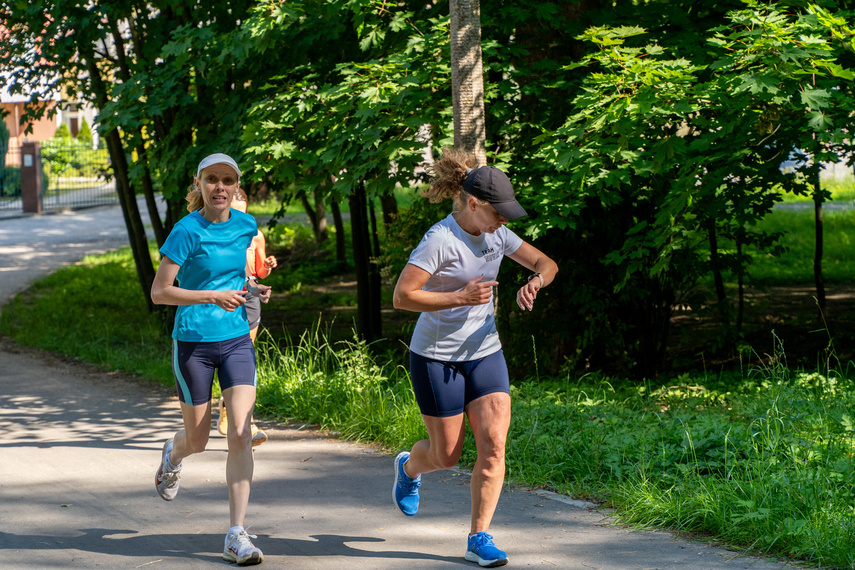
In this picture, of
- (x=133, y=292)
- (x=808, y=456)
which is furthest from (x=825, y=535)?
(x=133, y=292)

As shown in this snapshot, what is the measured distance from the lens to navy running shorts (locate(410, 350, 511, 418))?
405 centimetres

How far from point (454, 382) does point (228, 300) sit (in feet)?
3.61

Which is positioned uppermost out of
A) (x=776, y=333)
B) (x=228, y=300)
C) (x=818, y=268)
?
(x=228, y=300)

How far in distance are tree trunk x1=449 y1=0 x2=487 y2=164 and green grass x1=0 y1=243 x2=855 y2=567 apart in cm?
206

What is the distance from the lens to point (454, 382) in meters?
4.05

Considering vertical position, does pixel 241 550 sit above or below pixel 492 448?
below

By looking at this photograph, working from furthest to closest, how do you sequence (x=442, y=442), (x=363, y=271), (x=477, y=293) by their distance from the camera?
(x=363, y=271)
(x=442, y=442)
(x=477, y=293)

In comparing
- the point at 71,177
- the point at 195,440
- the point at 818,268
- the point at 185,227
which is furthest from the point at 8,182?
the point at 185,227

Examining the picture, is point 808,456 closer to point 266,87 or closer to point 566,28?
point 566,28

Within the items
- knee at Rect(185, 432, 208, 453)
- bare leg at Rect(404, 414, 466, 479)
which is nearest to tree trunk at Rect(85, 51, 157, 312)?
knee at Rect(185, 432, 208, 453)

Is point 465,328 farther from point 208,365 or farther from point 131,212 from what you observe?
→ point 131,212

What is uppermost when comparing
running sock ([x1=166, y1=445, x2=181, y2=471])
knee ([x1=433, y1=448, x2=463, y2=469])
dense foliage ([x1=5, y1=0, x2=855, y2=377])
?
dense foliage ([x1=5, y1=0, x2=855, y2=377])

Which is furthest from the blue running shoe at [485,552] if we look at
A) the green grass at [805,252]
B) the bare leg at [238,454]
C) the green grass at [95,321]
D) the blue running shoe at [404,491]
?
the green grass at [805,252]

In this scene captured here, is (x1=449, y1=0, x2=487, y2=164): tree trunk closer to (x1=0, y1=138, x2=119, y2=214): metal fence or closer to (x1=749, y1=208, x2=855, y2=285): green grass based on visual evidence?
(x1=749, y1=208, x2=855, y2=285): green grass
